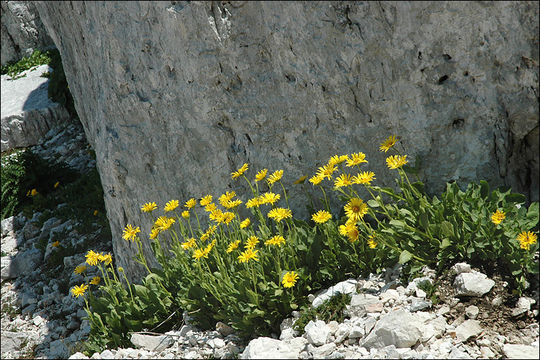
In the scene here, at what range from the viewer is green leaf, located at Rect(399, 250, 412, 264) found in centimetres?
371

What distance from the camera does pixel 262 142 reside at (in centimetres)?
489

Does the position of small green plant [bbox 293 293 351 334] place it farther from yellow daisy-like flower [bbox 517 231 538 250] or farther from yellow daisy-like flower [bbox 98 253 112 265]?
yellow daisy-like flower [bbox 98 253 112 265]

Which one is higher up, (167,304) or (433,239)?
(433,239)

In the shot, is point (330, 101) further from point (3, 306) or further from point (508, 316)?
point (3, 306)

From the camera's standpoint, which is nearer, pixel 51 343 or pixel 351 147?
pixel 351 147

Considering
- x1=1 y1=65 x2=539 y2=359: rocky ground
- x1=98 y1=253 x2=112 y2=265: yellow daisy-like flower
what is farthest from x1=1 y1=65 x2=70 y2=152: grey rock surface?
x1=1 y1=65 x2=539 y2=359: rocky ground

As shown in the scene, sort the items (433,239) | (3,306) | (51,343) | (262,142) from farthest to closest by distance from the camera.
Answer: (3,306) < (51,343) < (262,142) < (433,239)

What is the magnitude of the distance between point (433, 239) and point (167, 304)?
206 cm

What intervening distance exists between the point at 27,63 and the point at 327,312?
1361 cm

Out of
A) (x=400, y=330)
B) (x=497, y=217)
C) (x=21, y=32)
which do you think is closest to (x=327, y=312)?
(x=400, y=330)

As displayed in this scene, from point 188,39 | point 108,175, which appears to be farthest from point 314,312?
point 108,175

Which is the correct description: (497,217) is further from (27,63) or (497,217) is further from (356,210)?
(27,63)

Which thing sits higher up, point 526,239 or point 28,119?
point 28,119

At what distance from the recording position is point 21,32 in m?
15.7
